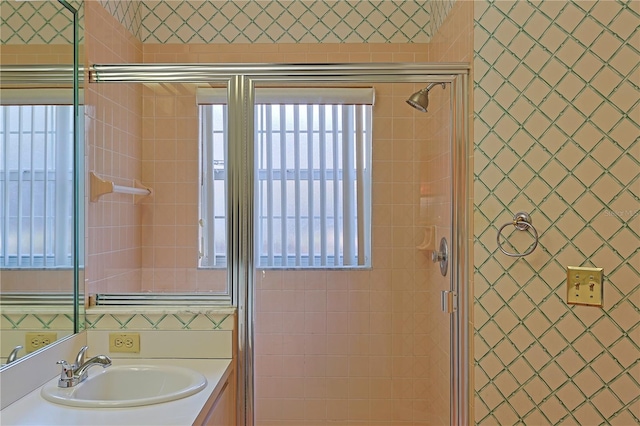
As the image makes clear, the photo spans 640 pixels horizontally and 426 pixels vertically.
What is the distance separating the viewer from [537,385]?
1753 millimetres

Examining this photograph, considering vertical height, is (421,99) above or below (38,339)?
above

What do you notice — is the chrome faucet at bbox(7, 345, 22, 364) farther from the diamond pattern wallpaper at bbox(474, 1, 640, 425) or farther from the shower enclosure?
the diamond pattern wallpaper at bbox(474, 1, 640, 425)

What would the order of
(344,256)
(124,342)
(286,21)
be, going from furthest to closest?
(286,21)
(344,256)
(124,342)

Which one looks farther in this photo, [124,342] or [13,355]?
[124,342]

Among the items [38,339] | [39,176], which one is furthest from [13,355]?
[39,176]

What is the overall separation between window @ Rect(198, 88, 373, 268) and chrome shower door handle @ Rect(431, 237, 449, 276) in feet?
0.88

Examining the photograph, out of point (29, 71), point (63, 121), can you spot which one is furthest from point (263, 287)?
point (29, 71)

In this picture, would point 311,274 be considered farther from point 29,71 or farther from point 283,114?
point 29,71

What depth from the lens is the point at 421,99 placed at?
1989mm

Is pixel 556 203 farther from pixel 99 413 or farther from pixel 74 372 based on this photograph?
pixel 74 372

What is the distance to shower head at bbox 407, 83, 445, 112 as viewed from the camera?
6.48 ft

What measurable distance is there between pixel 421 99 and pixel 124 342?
150 centimetres

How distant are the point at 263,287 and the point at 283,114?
→ 70 centimetres

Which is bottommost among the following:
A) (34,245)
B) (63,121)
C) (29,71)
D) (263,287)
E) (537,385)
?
(537,385)
